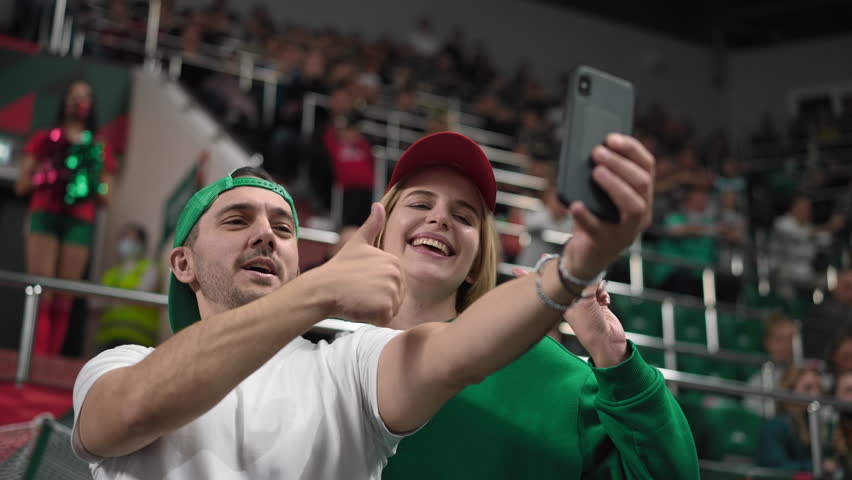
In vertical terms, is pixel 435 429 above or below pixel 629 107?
below

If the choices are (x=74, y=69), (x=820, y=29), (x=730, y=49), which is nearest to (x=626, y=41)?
(x=730, y=49)

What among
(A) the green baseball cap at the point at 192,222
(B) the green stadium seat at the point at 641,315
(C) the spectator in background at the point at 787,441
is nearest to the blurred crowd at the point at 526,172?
(C) the spectator in background at the point at 787,441

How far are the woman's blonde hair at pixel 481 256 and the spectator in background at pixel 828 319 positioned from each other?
16.9ft

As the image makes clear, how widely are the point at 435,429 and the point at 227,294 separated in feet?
1.39

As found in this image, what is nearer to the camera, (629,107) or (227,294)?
(629,107)

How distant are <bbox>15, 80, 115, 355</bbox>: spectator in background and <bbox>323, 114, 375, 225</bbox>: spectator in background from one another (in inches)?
68.9

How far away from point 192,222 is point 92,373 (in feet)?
1.27

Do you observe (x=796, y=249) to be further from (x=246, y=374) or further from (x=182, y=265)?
(x=246, y=374)

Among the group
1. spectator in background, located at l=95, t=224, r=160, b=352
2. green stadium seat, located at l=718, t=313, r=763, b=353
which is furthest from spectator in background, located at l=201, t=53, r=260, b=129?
green stadium seat, located at l=718, t=313, r=763, b=353

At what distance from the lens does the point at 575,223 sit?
1.00 metres

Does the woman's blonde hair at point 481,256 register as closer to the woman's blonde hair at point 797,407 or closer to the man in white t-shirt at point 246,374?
the man in white t-shirt at point 246,374

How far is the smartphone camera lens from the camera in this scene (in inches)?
39.1

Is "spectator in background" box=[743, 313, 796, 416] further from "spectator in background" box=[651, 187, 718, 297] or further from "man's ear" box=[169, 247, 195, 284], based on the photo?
"man's ear" box=[169, 247, 195, 284]

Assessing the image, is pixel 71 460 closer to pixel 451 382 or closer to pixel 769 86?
pixel 451 382
